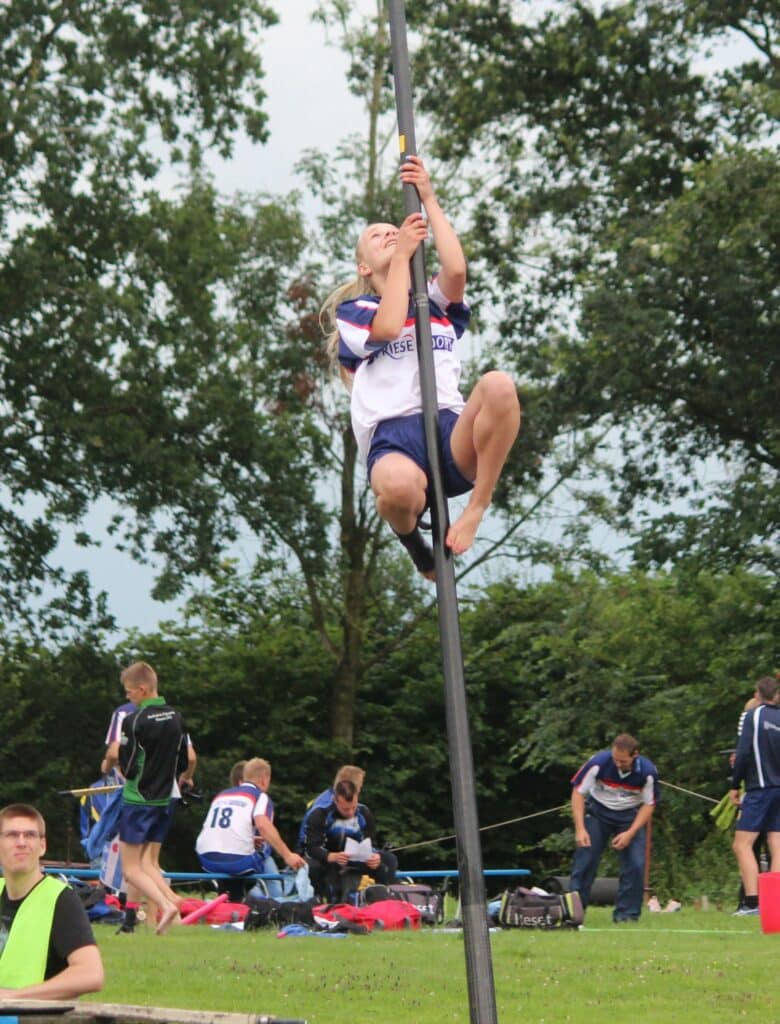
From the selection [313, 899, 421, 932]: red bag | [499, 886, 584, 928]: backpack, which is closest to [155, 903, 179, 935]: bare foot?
[313, 899, 421, 932]: red bag

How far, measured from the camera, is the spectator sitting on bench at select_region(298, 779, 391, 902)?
1436 centimetres

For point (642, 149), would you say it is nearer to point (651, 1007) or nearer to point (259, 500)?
point (259, 500)

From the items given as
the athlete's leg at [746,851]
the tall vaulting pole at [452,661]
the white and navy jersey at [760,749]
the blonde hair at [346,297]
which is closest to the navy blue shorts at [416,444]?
the blonde hair at [346,297]

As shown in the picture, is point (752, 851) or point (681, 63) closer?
point (752, 851)

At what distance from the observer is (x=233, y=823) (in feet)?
46.6

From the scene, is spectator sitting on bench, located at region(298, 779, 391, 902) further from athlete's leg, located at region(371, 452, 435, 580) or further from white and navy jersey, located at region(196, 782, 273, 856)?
athlete's leg, located at region(371, 452, 435, 580)

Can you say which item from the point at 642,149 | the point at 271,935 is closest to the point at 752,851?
the point at 271,935

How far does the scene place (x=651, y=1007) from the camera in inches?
345

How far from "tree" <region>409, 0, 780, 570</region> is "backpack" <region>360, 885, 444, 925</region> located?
30.4 feet

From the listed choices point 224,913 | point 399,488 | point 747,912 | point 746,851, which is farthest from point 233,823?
point 399,488

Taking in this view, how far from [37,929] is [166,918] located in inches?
268

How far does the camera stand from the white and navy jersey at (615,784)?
50.7 feet

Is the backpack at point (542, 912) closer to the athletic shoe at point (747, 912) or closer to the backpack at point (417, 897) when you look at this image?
the backpack at point (417, 897)

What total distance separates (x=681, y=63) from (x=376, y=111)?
23.5 ft
